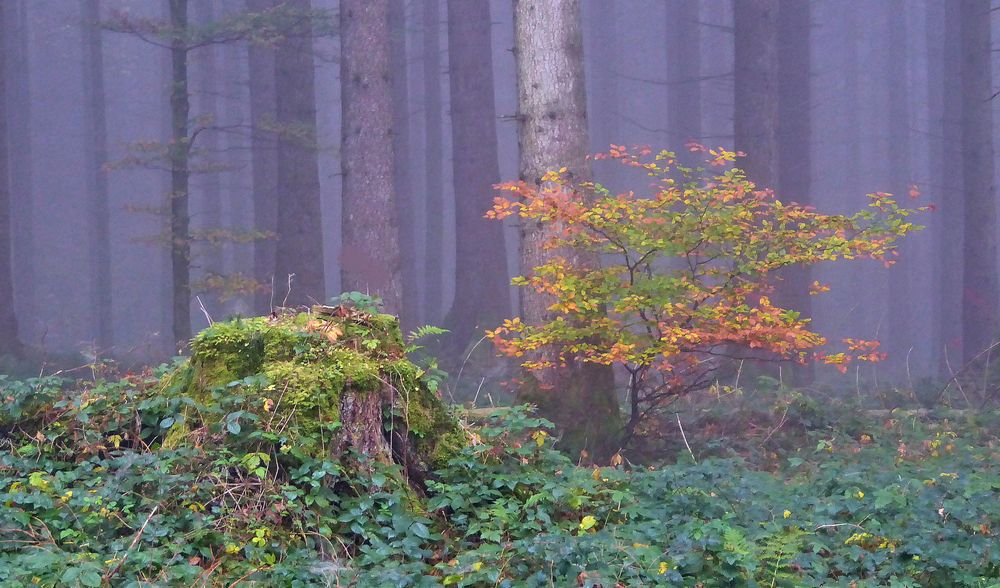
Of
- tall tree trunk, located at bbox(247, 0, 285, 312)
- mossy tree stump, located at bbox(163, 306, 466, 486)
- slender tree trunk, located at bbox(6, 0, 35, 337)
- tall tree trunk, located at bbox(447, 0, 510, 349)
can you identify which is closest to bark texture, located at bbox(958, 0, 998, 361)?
tall tree trunk, located at bbox(447, 0, 510, 349)

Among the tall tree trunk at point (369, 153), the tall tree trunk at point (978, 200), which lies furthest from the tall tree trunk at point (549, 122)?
the tall tree trunk at point (978, 200)

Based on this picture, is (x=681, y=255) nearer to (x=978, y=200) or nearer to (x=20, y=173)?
(x=978, y=200)

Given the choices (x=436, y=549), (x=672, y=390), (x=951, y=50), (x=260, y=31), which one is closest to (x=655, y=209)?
(x=672, y=390)

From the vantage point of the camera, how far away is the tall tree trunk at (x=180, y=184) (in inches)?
579

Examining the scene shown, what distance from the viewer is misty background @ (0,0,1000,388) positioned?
1838cm

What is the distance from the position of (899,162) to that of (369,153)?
105 feet

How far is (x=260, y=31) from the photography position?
50.6ft

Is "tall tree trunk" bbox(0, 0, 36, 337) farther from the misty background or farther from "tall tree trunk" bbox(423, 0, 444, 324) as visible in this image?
"tall tree trunk" bbox(423, 0, 444, 324)

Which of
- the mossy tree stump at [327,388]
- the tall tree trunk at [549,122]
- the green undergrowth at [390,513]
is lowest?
the green undergrowth at [390,513]

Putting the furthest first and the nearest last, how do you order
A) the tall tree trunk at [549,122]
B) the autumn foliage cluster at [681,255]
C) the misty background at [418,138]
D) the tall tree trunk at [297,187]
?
the misty background at [418,138] < the tall tree trunk at [297,187] < the tall tree trunk at [549,122] < the autumn foliage cluster at [681,255]

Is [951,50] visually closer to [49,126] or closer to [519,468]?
[519,468]

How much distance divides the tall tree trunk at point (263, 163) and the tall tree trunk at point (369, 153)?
3.94 metres

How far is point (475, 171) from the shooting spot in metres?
18.1

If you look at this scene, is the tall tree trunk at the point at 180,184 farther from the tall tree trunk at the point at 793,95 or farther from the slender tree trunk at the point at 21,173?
the slender tree trunk at the point at 21,173
